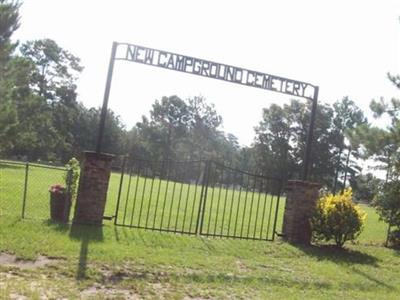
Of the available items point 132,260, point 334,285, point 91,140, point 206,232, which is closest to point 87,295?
point 132,260

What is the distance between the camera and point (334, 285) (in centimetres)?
887

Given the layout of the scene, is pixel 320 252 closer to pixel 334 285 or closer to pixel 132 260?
pixel 334 285

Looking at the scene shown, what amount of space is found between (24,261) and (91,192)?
328cm

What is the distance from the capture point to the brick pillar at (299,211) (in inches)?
504

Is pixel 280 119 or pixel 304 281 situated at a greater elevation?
pixel 280 119

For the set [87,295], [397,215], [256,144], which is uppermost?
[256,144]

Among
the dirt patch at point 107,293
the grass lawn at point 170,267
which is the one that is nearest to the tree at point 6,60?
the grass lawn at point 170,267

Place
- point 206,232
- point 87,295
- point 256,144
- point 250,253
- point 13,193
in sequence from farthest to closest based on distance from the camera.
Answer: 1. point 256,144
2. point 13,193
3. point 206,232
4. point 250,253
5. point 87,295

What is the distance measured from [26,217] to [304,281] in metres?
5.93

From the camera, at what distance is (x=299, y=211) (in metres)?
12.9

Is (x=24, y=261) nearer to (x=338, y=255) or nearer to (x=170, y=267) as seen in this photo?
(x=170, y=267)

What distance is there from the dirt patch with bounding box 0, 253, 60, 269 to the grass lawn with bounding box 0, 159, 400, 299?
0.05 ft

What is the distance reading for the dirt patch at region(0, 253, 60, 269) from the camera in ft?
24.8

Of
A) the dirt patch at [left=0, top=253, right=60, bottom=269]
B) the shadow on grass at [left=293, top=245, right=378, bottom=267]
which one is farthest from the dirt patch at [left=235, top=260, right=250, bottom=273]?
the dirt patch at [left=0, top=253, right=60, bottom=269]
